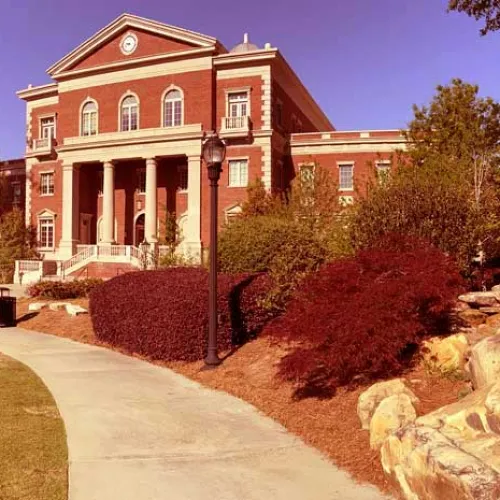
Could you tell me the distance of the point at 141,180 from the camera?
38.1 m

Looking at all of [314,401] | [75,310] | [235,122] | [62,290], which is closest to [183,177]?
[235,122]

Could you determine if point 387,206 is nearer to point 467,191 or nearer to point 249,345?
point 467,191

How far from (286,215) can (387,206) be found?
25.6 ft

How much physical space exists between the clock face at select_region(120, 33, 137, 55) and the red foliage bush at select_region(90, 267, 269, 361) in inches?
1140

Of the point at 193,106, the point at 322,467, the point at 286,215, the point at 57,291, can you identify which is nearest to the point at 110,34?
the point at 193,106

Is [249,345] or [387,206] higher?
[387,206]

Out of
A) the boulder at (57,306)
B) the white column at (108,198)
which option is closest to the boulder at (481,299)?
the boulder at (57,306)

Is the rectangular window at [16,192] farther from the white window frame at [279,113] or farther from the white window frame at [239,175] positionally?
the white window frame at [279,113]

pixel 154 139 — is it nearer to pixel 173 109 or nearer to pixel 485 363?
pixel 173 109

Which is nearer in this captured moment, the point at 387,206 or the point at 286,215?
the point at 387,206

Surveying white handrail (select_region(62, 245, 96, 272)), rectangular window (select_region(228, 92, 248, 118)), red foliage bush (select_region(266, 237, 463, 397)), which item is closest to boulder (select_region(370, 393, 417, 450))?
red foliage bush (select_region(266, 237, 463, 397))

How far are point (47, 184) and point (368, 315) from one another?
3801cm

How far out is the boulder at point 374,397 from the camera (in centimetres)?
586

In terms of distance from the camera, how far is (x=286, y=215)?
693 inches
